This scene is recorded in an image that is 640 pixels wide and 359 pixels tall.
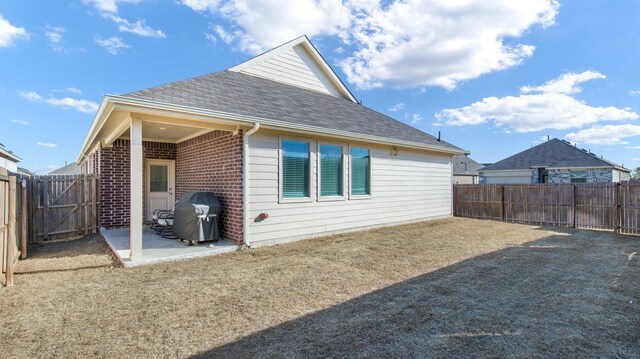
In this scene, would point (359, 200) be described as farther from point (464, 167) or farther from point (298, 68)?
point (464, 167)

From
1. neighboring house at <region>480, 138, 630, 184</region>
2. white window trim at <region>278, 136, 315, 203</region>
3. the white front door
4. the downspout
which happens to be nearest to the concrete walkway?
the downspout

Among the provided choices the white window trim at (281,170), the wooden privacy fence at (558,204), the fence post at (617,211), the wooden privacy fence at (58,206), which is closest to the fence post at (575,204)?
the wooden privacy fence at (558,204)

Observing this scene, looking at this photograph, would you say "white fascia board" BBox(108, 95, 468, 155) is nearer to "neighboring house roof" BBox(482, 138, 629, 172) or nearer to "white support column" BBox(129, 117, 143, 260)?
"white support column" BBox(129, 117, 143, 260)

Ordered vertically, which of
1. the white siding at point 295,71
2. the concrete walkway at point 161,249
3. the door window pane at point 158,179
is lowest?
the concrete walkway at point 161,249

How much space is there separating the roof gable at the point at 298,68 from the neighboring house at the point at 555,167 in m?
17.4

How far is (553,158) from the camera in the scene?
22734 millimetres

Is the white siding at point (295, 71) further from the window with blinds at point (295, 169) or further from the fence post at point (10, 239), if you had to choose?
the fence post at point (10, 239)

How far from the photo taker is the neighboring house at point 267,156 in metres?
6.48

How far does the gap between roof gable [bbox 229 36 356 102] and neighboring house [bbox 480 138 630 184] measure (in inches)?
686

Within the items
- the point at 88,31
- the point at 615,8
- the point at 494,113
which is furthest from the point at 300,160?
the point at 494,113

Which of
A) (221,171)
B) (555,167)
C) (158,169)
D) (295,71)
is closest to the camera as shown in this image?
(221,171)

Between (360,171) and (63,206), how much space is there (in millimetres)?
8268

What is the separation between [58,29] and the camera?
9.38 m

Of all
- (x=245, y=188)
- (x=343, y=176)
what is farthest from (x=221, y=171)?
(x=343, y=176)
